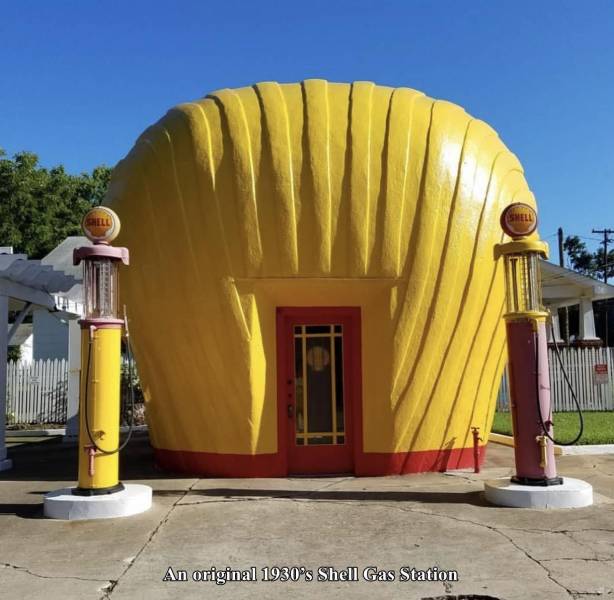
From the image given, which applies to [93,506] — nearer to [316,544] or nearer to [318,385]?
[316,544]

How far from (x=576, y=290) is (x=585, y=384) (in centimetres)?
356

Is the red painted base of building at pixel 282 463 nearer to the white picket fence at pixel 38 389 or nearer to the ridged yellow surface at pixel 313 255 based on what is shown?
the ridged yellow surface at pixel 313 255

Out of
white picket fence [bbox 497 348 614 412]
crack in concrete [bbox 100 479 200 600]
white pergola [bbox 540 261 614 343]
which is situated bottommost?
crack in concrete [bbox 100 479 200 600]

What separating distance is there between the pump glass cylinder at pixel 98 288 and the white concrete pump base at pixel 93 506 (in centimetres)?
184

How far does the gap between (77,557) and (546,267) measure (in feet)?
59.8

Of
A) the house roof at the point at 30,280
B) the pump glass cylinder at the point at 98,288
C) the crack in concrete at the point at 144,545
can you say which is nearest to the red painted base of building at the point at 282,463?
the crack in concrete at the point at 144,545

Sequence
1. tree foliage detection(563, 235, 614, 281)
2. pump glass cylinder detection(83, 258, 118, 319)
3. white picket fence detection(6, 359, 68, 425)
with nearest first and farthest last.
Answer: pump glass cylinder detection(83, 258, 118, 319) < white picket fence detection(6, 359, 68, 425) < tree foliage detection(563, 235, 614, 281)

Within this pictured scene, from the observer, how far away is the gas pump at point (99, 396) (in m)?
6.54

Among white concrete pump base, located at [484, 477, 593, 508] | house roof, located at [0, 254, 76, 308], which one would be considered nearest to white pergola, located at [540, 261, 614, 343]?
white concrete pump base, located at [484, 477, 593, 508]

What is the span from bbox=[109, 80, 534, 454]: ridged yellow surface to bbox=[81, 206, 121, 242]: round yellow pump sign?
1253 mm

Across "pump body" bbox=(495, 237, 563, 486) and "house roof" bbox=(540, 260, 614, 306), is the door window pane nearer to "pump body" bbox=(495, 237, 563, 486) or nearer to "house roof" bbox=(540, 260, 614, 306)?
"pump body" bbox=(495, 237, 563, 486)

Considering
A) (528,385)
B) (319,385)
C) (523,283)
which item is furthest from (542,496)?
(319,385)

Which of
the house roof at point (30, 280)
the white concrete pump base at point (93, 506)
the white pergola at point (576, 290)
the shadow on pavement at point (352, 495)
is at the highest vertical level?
the white pergola at point (576, 290)

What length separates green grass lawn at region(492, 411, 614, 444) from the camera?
1202cm
